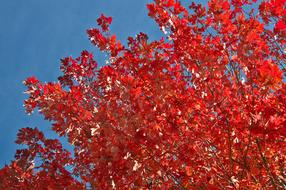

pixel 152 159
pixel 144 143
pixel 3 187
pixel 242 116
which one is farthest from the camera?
pixel 3 187

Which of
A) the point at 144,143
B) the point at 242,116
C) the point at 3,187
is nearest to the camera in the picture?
the point at 144,143

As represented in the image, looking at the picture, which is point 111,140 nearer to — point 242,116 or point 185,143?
point 185,143

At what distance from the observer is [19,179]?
7.36m

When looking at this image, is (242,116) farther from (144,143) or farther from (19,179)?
(19,179)

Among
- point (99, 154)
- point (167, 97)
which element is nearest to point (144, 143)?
point (99, 154)

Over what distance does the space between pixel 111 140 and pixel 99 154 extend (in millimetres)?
962

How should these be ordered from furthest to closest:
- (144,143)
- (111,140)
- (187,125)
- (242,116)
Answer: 1. (187,125)
2. (242,116)
3. (144,143)
4. (111,140)

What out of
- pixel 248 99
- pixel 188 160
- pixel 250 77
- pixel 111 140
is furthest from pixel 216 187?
pixel 111 140

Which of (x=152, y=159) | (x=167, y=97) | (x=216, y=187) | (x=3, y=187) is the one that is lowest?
(x=216, y=187)

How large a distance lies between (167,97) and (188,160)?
4.00 ft

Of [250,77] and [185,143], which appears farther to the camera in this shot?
[185,143]

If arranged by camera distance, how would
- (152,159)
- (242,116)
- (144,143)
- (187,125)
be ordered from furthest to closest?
(187,125) < (242,116) < (152,159) < (144,143)

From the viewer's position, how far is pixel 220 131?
5.93m

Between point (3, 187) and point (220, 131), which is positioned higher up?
point (3, 187)
